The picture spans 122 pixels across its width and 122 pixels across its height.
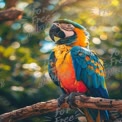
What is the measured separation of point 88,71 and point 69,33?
6.3 inches

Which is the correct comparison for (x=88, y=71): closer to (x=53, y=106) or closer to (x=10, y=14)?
(x=53, y=106)

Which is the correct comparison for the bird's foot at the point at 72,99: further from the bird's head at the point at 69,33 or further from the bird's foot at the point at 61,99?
the bird's head at the point at 69,33

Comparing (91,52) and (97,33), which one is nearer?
(91,52)

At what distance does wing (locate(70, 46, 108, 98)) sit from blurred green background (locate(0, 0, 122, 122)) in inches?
3.6

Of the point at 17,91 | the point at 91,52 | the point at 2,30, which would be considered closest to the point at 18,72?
the point at 17,91

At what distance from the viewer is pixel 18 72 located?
1.77 metres

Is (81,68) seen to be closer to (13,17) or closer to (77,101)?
(77,101)

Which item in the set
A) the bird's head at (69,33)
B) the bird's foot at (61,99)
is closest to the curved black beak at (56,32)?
the bird's head at (69,33)

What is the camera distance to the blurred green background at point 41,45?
168cm

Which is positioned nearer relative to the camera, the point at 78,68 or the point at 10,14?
the point at 78,68

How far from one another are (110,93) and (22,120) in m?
0.35

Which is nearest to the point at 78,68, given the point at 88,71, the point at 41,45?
the point at 88,71

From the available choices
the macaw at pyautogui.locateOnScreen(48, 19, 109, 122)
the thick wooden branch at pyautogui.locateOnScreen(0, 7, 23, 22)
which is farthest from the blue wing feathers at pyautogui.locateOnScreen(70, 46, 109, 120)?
the thick wooden branch at pyautogui.locateOnScreen(0, 7, 23, 22)

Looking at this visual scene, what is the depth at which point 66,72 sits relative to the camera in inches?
60.4
